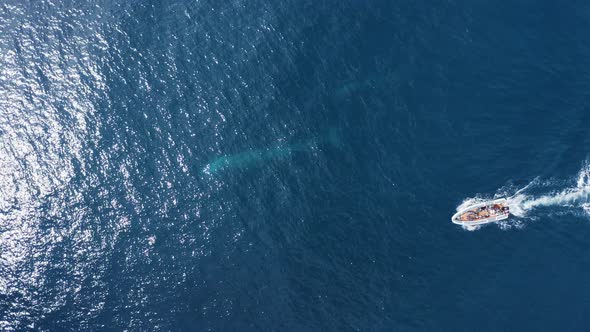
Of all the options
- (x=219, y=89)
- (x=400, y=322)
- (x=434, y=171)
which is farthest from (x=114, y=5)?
(x=400, y=322)

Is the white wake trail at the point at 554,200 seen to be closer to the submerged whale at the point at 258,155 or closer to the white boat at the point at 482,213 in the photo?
the white boat at the point at 482,213

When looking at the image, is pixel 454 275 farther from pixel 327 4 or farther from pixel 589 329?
pixel 327 4

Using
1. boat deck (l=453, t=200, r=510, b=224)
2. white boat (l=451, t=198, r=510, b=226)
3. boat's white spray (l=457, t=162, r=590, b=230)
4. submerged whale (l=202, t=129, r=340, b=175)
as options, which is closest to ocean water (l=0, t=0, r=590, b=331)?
boat's white spray (l=457, t=162, r=590, b=230)

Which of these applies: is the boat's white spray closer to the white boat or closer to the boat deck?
the white boat

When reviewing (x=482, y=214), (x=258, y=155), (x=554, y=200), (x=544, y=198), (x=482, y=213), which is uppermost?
(x=258, y=155)

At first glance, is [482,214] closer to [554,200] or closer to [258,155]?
[554,200]

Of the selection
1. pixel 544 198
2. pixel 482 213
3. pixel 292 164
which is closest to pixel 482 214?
pixel 482 213
